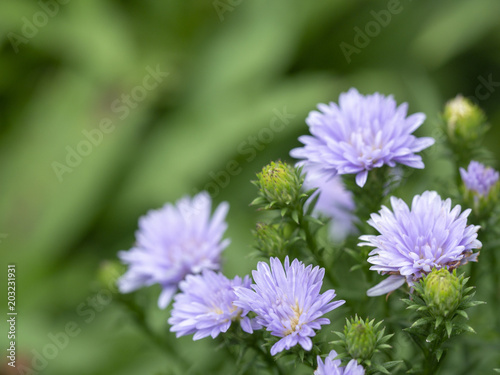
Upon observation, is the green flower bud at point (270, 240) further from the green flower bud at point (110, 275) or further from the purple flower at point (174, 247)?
the green flower bud at point (110, 275)

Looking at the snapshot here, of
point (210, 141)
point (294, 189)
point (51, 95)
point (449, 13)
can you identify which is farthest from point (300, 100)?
point (294, 189)

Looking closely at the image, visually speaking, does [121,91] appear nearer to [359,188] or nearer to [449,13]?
[449,13]

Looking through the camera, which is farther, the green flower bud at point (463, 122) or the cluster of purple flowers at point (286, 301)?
the green flower bud at point (463, 122)

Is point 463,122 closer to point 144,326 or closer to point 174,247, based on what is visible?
point 174,247

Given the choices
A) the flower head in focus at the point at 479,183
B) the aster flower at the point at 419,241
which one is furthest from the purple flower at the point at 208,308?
the flower head in focus at the point at 479,183

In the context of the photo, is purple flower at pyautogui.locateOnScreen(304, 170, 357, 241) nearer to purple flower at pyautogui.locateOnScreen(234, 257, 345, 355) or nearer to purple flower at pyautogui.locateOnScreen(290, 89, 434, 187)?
purple flower at pyautogui.locateOnScreen(290, 89, 434, 187)
